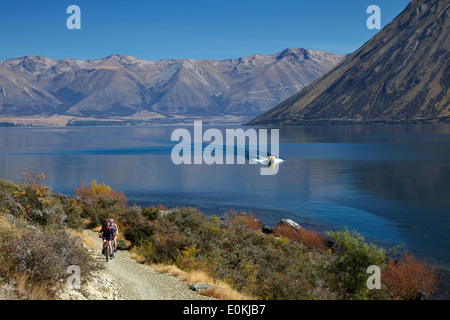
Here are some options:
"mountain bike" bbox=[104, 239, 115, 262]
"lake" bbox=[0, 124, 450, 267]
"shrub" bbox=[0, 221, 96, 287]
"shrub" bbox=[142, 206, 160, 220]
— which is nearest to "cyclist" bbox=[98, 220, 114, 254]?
"mountain bike" bbox=[104, 239, 115, 262]

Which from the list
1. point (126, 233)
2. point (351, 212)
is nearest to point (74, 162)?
point (351, 212)

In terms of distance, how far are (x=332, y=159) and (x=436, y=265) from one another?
69420mm

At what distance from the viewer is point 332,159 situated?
94125mm

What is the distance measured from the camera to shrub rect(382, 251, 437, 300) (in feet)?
69.1

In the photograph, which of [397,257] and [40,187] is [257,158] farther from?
[40,187]

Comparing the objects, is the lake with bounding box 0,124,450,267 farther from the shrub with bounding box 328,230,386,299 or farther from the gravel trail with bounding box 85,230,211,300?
the gravel trail with bounding box 85,230,211,300

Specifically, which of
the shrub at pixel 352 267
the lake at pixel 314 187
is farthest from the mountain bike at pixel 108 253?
the lake at pixel 314 187

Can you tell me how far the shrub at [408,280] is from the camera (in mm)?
21062

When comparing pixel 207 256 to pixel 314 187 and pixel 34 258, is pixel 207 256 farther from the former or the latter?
pixel 314 187

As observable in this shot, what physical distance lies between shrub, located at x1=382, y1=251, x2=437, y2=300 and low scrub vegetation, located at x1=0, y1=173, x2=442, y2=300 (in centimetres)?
5

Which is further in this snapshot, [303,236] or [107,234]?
[303,236]

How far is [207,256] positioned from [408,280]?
10927 mm

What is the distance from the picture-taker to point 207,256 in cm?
1941

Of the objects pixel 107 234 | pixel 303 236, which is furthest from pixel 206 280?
pixel 303 236
